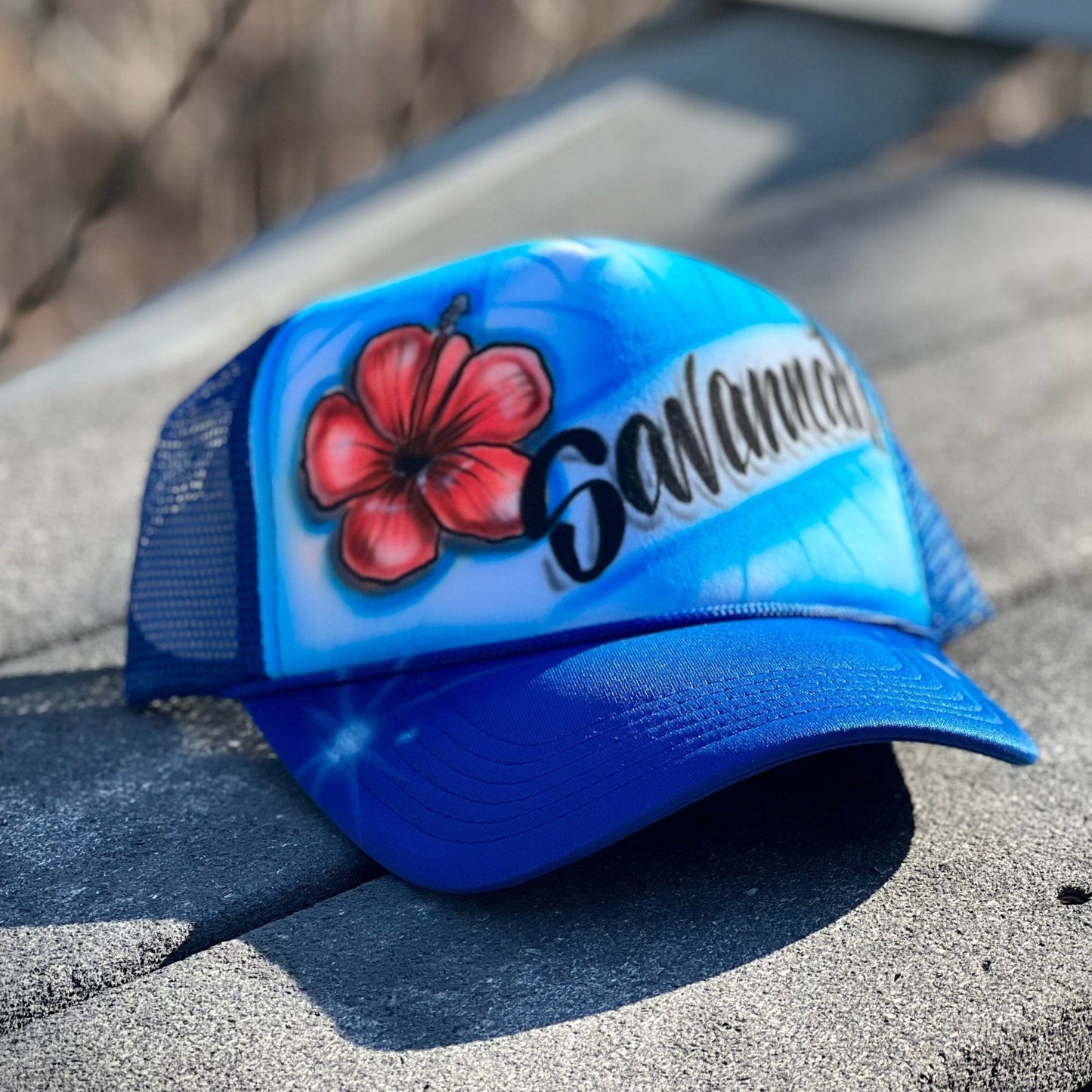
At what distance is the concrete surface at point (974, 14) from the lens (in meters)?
3.72

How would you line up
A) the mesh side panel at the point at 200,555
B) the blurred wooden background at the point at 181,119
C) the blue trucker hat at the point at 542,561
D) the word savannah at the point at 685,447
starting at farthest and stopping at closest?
the blurred wooden background at the point at 181,119
the mesh side panel at the point at 200,555
the word savannah at the point at 685,447
the blue trucker hat at the point at 542,561

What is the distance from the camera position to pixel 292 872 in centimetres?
121

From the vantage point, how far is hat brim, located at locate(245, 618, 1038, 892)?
42.0 inches

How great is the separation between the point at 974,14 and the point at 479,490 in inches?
120

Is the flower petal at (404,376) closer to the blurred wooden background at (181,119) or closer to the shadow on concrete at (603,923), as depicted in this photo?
the shadow on concrete at (603,923)

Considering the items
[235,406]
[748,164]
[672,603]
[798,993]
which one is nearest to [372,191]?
[748,164]

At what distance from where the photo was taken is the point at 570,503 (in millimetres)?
1215

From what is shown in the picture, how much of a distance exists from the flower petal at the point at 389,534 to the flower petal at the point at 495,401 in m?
0.05

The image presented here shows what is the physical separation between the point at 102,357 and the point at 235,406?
1.16 metres

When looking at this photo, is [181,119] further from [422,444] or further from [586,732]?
[586,732]

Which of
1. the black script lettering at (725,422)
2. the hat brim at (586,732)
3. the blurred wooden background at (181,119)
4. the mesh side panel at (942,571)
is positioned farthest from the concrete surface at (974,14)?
the hat brim at (586,732)

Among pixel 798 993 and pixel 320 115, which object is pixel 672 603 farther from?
pixel 320 115

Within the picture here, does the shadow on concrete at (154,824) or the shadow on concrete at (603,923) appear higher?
the shadow on concrete at (154,824)

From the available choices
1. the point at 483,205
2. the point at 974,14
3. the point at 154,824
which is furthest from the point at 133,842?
the point at 974,14
